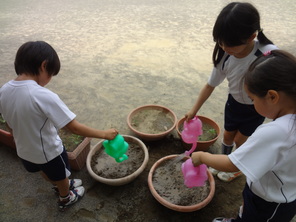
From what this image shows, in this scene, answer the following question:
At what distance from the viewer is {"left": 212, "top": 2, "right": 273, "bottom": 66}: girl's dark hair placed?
1.39 metres

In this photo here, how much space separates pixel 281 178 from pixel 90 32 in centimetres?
536

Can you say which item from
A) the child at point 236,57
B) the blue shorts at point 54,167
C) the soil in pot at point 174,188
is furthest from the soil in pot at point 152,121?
the blue shorts at point 54,167

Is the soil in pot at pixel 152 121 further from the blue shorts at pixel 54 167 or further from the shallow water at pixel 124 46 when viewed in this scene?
the blue shorts at pixel 54 167

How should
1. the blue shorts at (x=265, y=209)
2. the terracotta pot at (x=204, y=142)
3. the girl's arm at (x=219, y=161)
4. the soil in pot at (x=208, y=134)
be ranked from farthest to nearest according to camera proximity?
the soil in pot at (x=208, y=134) < the terracotta pot at (x=204, y=142) < the blue shorts at (x=265, y=209) < the girl's arm at (x=219, y=161)

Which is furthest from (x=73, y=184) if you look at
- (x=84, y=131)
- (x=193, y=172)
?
(x=193, y=172)

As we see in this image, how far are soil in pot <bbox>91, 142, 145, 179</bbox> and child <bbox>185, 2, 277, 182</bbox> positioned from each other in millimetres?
670

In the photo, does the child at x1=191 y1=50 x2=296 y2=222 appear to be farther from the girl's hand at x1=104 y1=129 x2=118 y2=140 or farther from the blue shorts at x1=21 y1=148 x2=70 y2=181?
the blue shorts at x1=21 y1=148 x2=70 y2=181

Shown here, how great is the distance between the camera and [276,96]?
1027mm

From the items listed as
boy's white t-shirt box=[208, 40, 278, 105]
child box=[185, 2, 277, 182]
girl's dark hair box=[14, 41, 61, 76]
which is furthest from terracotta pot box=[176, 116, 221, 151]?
girl's dark hair box=[14, 41, 61, 76]

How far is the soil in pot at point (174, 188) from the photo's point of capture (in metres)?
1.89

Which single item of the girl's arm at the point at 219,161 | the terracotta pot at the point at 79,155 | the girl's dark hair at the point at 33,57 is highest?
the girl's dark hair at the point at 33,57

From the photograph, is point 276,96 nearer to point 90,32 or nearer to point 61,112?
point 61,112

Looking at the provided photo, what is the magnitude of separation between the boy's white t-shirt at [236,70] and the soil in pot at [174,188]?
0.77m

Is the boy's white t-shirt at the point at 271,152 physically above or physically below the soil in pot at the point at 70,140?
above
